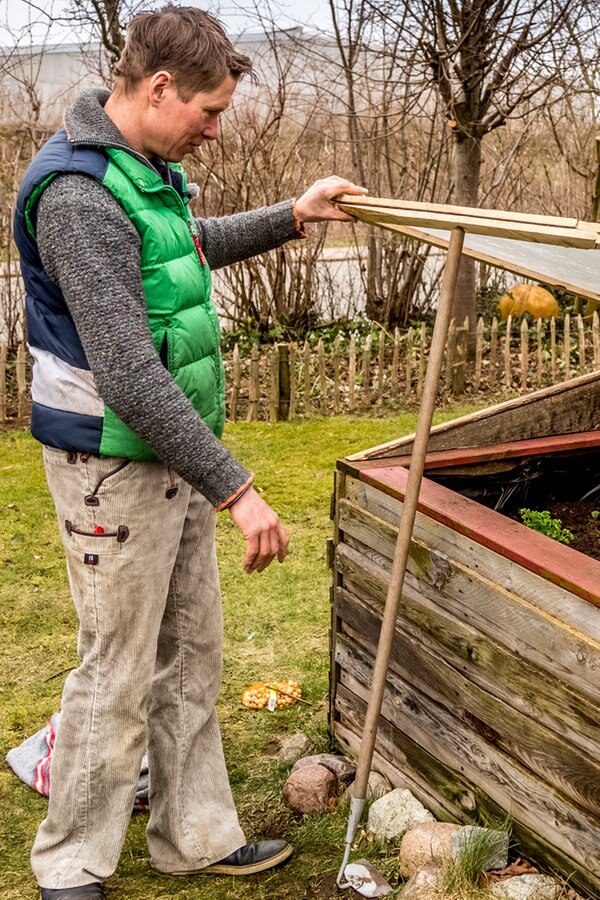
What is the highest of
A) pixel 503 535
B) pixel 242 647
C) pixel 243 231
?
pixel 243 231

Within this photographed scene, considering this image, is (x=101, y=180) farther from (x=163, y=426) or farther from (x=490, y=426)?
(x=490, y=426)

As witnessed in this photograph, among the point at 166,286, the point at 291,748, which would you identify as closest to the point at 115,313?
the point at 166,286

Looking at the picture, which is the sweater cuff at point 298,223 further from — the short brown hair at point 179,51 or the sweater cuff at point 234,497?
the sweater cuff at point 234,497

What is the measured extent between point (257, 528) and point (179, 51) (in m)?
1.01

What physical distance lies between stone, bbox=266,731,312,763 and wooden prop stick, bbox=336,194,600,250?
5.70 feet

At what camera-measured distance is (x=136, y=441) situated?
212cm

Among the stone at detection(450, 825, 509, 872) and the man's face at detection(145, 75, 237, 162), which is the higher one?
the man's face at detection(145, 75, 237, 162)

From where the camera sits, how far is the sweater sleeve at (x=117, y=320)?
76.3 inches

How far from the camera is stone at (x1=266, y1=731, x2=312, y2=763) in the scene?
124 inches

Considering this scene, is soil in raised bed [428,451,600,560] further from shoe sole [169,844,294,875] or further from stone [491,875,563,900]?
shoe sole [169,844,294,875]

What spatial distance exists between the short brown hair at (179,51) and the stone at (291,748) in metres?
2.10

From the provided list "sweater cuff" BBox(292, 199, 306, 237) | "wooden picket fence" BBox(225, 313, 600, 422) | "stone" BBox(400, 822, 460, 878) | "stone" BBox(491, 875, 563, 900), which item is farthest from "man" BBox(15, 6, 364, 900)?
"wooden picket fence" BBox(225, 313, 600, 422)

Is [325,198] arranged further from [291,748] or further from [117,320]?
[291,748]

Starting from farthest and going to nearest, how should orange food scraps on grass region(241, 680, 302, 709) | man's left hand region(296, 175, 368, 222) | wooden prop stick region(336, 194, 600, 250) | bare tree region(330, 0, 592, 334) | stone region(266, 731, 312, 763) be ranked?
bare tree region(330, 0, 592, 334) → orange food scraps on grass region(241, 680, 302, 709) → stone region(266, 731, 312, 763) → man's left hand region(296, 175, 368, 222) → wooden prop stick region(336, 194, 600, 250)
